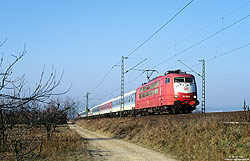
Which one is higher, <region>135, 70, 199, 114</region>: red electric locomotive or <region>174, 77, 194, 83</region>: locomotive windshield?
<region>174, 77, 194, 83</region>: locomotive windshield

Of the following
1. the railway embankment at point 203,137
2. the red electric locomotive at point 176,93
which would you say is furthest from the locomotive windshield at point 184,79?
the railway embankment at point 203,137

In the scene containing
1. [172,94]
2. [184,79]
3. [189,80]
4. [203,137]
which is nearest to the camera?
[203,137]

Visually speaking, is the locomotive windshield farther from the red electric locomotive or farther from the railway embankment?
the railway embankment

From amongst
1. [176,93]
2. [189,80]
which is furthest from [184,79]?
[176,93]

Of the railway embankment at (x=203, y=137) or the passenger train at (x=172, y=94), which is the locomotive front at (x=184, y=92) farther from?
the railway embankment at (x=203, y=137)

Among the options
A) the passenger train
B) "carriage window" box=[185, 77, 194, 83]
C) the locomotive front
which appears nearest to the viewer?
the locomotive front

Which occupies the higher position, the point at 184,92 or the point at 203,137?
the point at 184,92

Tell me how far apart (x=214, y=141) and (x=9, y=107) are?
944cm

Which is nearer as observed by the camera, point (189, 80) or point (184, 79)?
point (184, 79)

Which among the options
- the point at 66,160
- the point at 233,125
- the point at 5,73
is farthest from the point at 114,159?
the point at 5,73

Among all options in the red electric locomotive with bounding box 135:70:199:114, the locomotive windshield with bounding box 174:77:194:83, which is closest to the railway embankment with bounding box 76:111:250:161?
the red electric locomotive with bounding box 135:70:199:114

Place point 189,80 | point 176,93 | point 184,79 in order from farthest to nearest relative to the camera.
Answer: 1. point 189,80
2. point 184,79
3. point 176,93

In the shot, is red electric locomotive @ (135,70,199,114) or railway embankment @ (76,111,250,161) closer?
railway embankment @ (76,111,250,161)

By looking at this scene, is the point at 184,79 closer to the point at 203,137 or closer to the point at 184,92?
the point at 184,92
